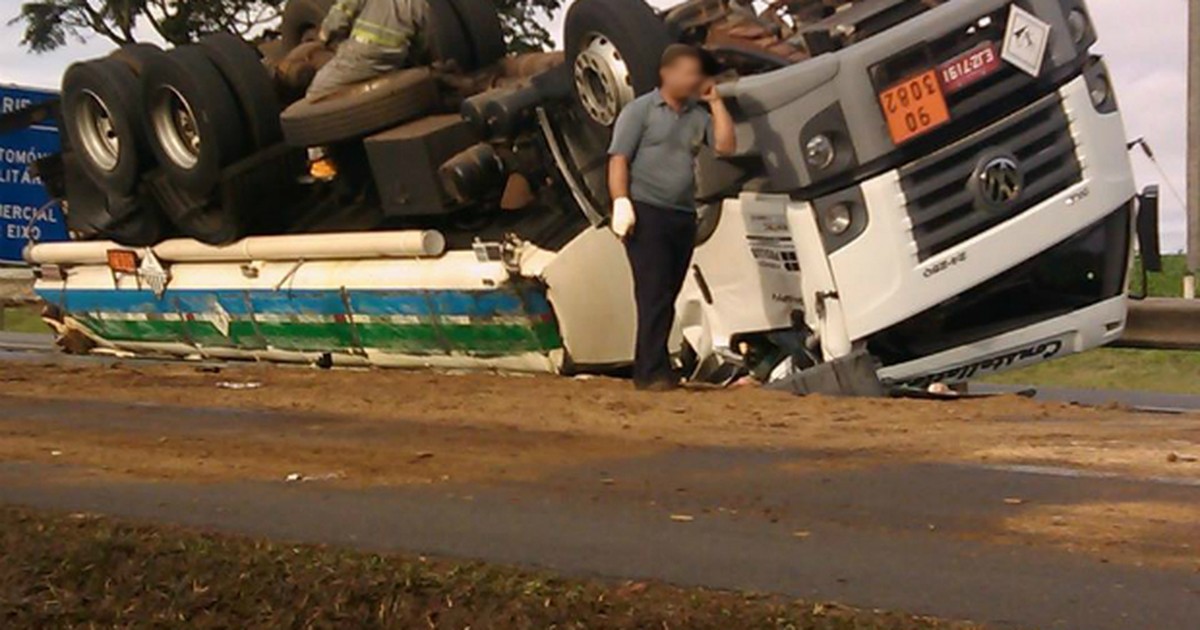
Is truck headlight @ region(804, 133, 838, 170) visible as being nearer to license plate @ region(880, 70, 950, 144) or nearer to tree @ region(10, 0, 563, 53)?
license plate @ region(880, 70, 950, 144)

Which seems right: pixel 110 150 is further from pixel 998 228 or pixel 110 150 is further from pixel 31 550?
pixel 31 550

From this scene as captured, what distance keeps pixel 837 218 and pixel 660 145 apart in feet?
3.19

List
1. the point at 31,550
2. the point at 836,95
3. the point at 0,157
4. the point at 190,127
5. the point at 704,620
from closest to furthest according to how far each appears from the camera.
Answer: the point at 704,620
the point at 31,550
the point at 836,95
the point at 190,127
the point at 0,157

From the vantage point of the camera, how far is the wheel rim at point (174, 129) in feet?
38.1

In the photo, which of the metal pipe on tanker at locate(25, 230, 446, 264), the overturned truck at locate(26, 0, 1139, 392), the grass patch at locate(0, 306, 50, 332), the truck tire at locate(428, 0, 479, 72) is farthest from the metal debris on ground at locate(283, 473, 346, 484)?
the grass patch at locate(0, 306, 50, 332)

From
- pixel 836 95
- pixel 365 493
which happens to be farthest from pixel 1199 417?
pixel 365 493

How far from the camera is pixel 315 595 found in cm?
471

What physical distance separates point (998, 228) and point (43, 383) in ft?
16.3

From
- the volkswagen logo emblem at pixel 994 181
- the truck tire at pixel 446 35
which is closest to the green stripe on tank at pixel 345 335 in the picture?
the truck tire at pixel 446 35

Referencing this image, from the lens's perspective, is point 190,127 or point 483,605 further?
point 190,127

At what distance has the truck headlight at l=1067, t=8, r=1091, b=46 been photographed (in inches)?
350

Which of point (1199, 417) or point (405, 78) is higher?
point (405, 78)

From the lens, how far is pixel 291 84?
1170 centimetres

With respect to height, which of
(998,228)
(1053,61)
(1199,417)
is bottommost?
(1199,417)
